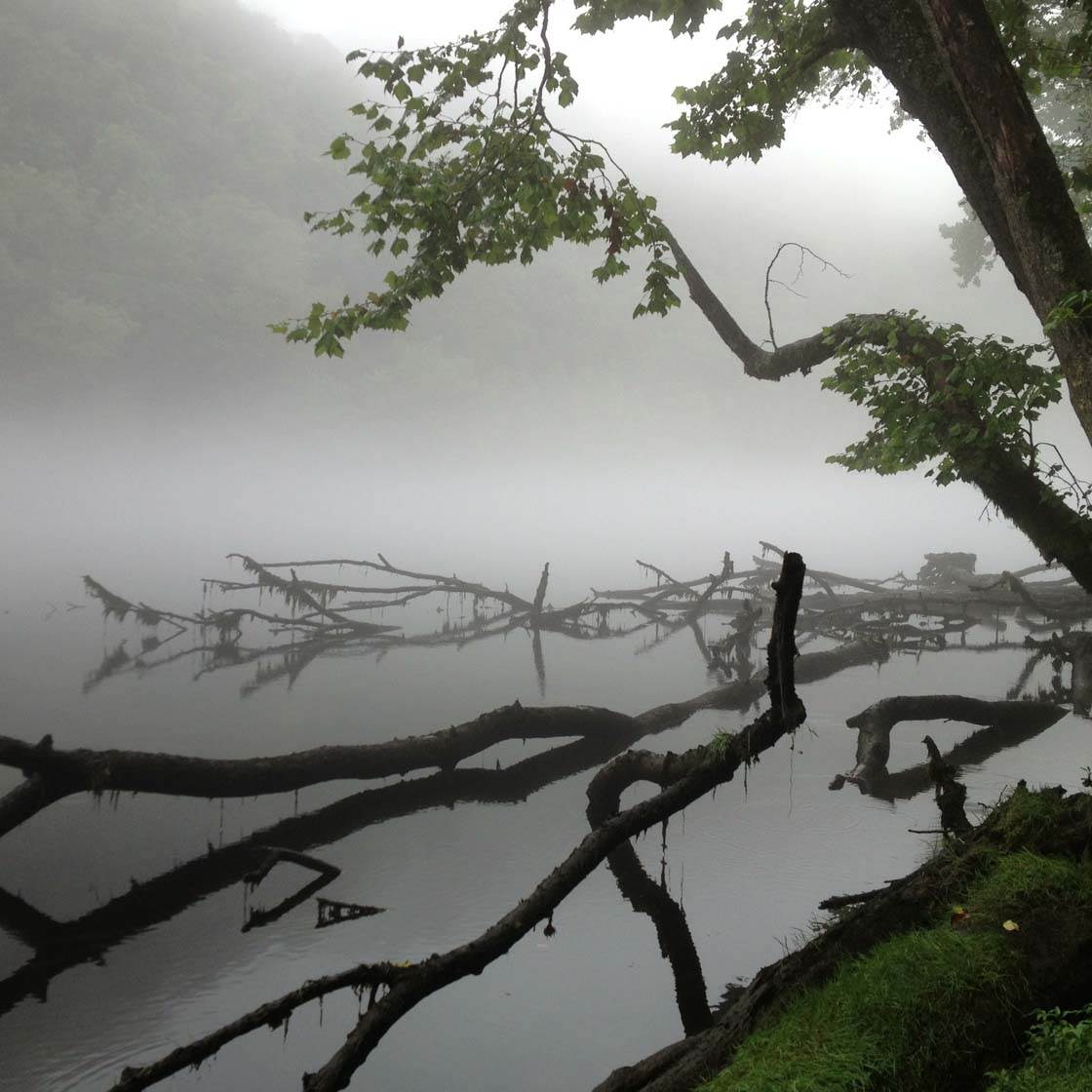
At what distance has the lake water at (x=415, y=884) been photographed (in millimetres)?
6316

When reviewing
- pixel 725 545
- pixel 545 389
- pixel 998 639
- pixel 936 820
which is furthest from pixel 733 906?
pixel 545 389

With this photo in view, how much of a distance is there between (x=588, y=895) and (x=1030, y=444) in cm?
631

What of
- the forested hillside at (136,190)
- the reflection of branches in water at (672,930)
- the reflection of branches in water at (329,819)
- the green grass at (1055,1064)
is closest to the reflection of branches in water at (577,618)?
the reflection of branches in water at (329,819)

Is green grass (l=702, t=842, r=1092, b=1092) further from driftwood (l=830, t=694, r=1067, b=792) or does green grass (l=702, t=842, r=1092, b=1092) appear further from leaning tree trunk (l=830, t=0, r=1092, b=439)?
driftwood (l=830, t=694, r=1067, b=792)

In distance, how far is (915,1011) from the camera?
154 inches

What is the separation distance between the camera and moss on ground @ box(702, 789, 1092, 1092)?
3682mm

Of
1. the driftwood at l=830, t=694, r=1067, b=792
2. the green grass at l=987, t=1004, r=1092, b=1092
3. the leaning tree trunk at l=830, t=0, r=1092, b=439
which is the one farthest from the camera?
the driftwood at l=830, t=694, r=1067, b=792

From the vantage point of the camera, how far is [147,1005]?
686 centimetres

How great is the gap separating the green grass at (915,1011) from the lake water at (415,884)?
101 inches

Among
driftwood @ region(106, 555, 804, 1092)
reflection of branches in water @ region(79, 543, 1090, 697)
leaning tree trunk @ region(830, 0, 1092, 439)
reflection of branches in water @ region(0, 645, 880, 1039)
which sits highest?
leaning tree trunk @ region(830, 0, 1092, 439)

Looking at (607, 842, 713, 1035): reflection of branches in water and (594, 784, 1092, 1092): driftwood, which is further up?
(594, 784, 1092, 1092): driftwood

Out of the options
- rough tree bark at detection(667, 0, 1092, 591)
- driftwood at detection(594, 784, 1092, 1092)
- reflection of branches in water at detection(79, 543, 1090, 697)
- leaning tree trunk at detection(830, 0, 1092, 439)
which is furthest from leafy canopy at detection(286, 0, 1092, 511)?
reflection of branches in water at detection(79, 543, 1090, 697)

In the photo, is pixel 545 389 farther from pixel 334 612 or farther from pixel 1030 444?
pixel 1030 444

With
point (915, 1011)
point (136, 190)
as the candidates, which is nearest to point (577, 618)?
point (915, 1011)
